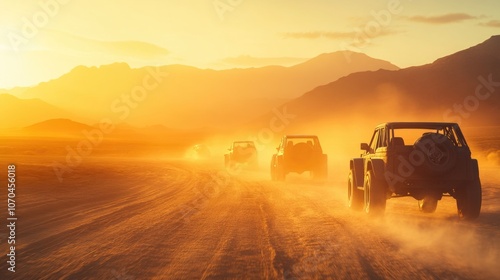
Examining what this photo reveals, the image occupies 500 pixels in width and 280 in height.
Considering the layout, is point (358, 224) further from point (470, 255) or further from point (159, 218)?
point (159, 218)

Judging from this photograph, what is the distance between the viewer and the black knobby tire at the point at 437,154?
10.3 metres

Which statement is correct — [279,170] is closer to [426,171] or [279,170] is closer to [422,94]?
[426,171]

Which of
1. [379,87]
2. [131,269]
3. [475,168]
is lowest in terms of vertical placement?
[131,269]

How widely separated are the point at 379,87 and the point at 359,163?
13914cm

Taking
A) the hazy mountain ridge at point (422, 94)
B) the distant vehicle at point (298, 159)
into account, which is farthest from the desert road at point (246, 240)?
the hazy mountain ridge at point (422, 94)

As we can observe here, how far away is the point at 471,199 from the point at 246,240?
490 cm

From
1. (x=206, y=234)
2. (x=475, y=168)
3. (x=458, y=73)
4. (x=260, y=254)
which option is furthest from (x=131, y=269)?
(x=458, y=73)

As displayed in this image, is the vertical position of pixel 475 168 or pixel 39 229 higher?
pixel 475 168

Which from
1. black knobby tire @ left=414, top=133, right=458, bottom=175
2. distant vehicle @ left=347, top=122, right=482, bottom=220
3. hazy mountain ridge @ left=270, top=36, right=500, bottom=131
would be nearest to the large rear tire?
distant vehicle @ left=347, top=122, right=482, bottom=220

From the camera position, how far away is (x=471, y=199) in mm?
10844

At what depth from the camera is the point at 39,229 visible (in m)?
10.0

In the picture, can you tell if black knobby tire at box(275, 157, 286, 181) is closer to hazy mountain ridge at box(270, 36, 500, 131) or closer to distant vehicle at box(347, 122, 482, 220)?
distant vehicle at box(347, 122, 482, 220)

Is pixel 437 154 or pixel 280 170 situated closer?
pixel 437 154

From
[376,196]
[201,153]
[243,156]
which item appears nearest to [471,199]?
[376,196]
